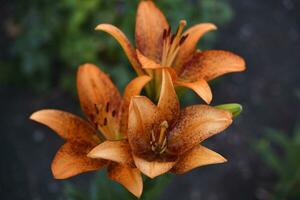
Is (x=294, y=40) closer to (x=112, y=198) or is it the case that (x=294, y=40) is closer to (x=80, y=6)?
(x=80, y=6)

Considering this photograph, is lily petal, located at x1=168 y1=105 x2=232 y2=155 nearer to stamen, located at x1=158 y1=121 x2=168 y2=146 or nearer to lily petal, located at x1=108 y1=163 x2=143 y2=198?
stamen, located at x1=158 y1=121 x2=168 y2=146

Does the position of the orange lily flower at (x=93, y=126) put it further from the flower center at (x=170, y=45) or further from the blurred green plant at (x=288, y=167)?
the blurred green plant at (x=288, y=167)

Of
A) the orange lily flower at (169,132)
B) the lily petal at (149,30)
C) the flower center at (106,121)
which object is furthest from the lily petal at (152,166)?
the lily petal at (149,30)

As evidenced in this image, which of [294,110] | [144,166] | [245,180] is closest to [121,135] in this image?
[144,166]

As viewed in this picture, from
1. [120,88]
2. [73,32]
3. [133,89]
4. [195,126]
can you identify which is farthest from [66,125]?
[73,32]

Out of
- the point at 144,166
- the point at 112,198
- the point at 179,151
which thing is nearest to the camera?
the point at 144,166

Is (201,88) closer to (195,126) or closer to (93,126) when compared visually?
(195,126)
